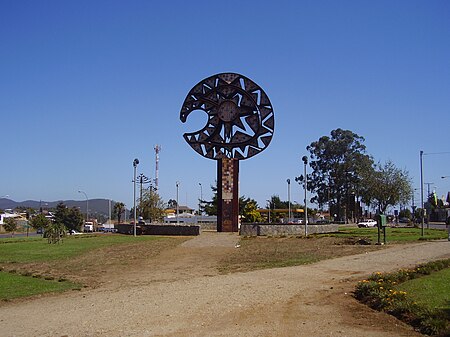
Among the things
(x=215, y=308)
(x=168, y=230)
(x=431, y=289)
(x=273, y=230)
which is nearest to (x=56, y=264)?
(x=215, y=308)

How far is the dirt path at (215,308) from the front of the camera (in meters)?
11.4

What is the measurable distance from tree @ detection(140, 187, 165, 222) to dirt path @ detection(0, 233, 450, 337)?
72620 mm

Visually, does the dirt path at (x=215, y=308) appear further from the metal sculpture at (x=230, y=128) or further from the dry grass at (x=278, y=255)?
the metal sculpture at (x=230, y=128)

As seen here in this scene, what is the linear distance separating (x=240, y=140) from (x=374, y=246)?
23.3m

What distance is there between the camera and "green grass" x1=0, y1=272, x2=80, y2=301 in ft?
58.0

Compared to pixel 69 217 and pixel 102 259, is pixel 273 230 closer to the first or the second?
pixel 102 259

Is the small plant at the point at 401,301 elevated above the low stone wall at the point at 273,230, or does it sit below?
below

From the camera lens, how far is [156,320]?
12445 millimetres

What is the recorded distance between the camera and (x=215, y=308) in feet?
44.9

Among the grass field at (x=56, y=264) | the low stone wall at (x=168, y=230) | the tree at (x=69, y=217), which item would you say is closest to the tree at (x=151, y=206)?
the tree at (x=69, y=217)

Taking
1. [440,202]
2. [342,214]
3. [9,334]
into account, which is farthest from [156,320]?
[342,214]

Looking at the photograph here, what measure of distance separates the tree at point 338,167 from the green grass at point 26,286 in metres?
86.0

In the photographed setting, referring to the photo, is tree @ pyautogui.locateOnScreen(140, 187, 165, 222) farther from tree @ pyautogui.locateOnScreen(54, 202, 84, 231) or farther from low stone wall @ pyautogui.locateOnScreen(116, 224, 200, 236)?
low stone wall @ pyautogui.locateOnScreen(116, 224, 200, 236)

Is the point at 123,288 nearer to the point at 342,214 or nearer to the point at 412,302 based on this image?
the point at 412,302
